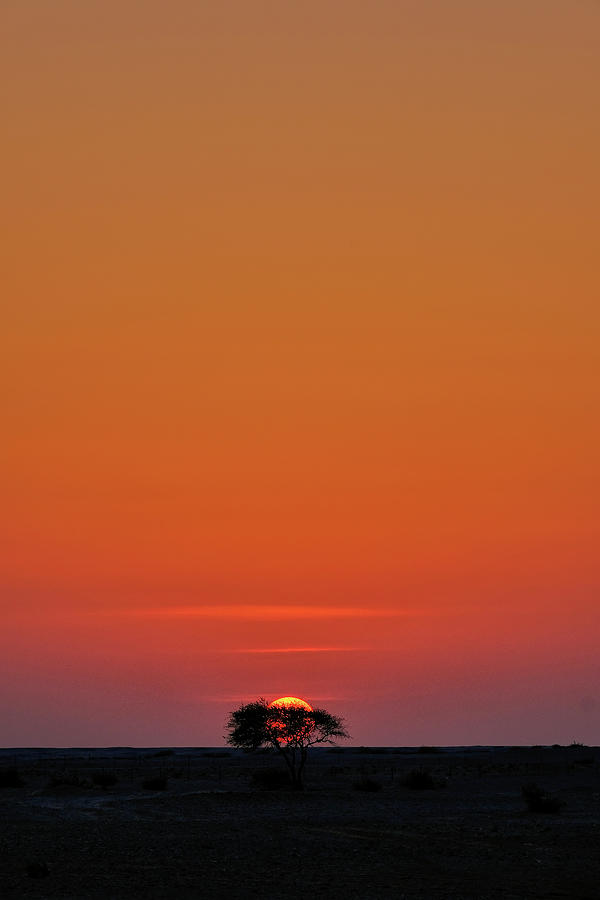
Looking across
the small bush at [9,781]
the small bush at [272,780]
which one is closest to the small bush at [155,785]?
the small bush at [272,780]

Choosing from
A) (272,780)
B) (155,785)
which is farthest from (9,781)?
(272,780)

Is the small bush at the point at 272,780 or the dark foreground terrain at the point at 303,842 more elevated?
the small bush at the point at 272,780

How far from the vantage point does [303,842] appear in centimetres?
4281

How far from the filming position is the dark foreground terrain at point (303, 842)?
1312 inches

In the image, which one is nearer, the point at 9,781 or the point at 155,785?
the point at 155,785

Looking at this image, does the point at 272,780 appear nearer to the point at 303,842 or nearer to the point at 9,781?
the point at 9,781

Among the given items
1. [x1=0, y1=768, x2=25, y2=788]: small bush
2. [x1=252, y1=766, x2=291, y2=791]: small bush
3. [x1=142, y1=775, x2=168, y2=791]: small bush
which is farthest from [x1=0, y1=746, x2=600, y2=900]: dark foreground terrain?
[x1=0, y1=768, x2=25, y2=788]: small bush

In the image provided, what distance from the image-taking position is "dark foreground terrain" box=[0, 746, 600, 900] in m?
33.3

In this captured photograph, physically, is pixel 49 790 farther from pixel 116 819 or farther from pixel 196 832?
pixel 196 832

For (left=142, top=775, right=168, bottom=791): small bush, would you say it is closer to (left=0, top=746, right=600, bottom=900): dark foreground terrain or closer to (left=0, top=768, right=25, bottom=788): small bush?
(left=0, top=746, right=600, bottom=900): dark foreground terrain

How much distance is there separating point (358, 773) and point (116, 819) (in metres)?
49.0

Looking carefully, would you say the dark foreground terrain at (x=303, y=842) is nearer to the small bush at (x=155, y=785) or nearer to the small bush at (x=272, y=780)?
the small bush at (x=272, y=780)

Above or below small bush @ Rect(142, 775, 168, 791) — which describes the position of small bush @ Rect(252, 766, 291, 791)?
above

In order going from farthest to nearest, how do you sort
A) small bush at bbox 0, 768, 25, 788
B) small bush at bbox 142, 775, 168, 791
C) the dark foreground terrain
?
small bush at bbox 0, 768, 25, 788 < small bush at bbox 142, 775, 168, 791 < the dark foreground terrain
